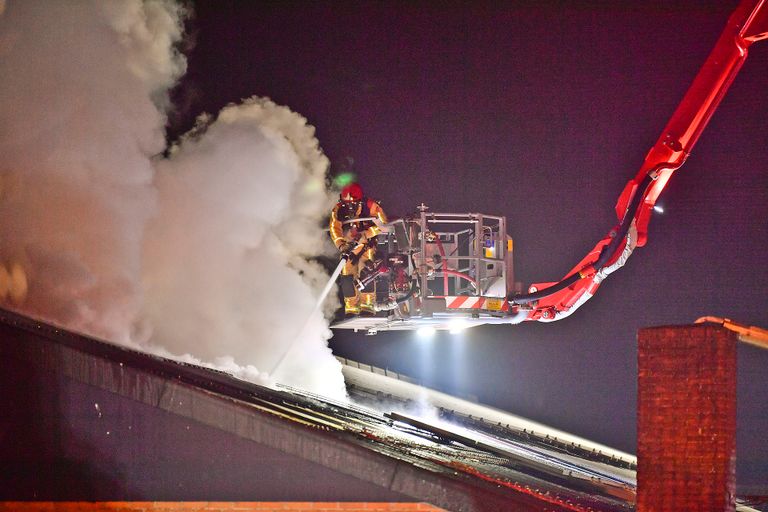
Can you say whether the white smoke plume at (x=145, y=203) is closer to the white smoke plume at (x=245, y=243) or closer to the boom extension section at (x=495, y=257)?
the white smoke plume at (x=245, y=243)

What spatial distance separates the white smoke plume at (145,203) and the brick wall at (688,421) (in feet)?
24.7

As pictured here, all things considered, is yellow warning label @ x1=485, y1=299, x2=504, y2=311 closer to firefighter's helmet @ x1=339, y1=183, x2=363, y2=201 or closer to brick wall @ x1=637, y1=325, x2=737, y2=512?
firefighter's helmet @ x1=339, y1=183, x2=363, y2=201

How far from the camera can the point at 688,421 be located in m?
7.84

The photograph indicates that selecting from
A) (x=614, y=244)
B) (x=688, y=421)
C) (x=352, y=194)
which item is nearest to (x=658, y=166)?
(x=614, y=244)

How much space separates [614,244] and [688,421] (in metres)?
5.84

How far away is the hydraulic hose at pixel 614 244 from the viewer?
1334 centimetres

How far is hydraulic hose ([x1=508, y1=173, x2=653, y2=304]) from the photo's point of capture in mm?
13336

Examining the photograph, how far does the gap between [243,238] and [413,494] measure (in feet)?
35.3

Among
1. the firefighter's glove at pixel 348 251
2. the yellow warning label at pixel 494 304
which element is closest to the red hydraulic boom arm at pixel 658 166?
the yellow warning label at pixel 494 304

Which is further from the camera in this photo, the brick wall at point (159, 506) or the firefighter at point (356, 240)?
the firefighter at point (356, 240)

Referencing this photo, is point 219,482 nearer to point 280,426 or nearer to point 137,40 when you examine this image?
point 280,426

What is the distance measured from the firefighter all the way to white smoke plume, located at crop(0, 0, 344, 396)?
221cm

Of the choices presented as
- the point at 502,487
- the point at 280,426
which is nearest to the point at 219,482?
the point at 280,426

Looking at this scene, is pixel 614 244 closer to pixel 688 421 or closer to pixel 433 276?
pixel 433 276
